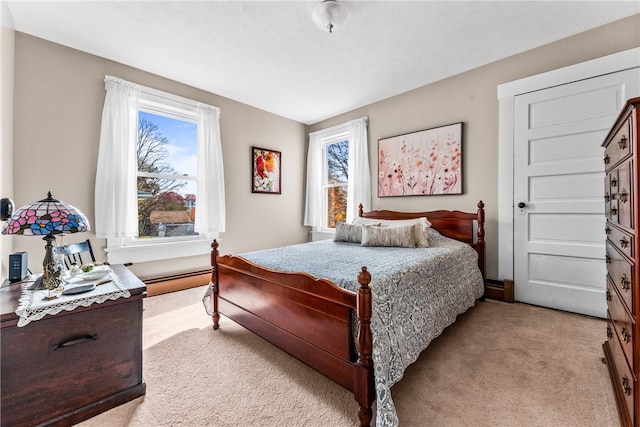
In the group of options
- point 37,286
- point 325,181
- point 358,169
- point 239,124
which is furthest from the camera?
point 325,181

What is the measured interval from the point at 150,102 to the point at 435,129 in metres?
3.33

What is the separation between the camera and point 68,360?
1.27m

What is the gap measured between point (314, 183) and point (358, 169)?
2.98 ft

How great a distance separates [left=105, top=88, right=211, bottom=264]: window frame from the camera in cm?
293

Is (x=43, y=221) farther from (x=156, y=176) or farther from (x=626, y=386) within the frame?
(x=626, y=386)

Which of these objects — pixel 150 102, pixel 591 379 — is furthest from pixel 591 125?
pixel 150 102

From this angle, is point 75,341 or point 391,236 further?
point 391,236

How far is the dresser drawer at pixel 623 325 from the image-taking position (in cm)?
113

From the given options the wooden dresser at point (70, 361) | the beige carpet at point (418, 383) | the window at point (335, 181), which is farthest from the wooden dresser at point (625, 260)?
the window at point (335, 181)

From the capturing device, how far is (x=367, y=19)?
7.42 feet

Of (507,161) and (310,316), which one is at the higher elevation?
(507,161)

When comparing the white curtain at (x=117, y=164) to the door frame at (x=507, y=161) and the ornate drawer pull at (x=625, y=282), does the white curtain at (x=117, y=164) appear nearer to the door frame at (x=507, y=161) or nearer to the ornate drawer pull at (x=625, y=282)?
the ornate drawer pull at (x=625, y=282)

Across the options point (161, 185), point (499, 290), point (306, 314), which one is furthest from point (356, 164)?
point (306, 314)

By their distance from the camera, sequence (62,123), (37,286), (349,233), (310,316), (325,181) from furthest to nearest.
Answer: (325,181) < (349,233) < (62,123) < (310,316) < (37,286)
